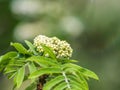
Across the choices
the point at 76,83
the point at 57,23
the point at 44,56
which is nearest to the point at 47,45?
the point at 44,56

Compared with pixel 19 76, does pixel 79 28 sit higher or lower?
lower

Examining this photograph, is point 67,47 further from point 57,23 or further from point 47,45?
point 57,23

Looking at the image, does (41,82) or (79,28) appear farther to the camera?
(79,28)

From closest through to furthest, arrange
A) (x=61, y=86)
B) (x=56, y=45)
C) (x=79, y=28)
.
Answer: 1. (x=61, y=86)
2. (x=56, y=45)
3. (x=79, y=28)

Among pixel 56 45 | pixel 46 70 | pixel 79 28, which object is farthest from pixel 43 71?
pixel 79 28

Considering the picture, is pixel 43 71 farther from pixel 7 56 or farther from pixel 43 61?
pixel 7 56

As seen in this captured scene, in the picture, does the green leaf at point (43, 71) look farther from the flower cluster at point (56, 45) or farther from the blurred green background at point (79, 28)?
the blurred green background at point (79, 28)

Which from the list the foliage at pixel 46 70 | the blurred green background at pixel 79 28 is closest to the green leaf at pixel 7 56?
the foliage at pixel 46 70
